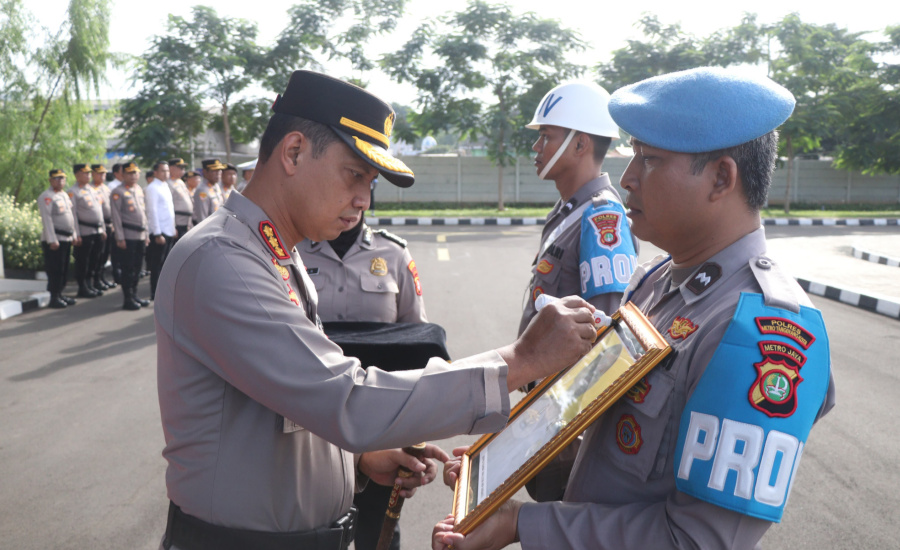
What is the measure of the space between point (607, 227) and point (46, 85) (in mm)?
15631

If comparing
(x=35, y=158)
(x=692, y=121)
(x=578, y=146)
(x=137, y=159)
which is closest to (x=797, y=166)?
(x=137, y=159)

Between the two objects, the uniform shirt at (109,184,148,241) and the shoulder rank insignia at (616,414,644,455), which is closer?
the shoulder rank insignia at (616,414,644,455)

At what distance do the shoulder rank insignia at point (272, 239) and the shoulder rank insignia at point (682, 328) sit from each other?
874 millimetres

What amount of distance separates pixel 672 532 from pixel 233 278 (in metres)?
0.96

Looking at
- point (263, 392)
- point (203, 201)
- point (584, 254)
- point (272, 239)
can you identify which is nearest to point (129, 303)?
point (203, 201)

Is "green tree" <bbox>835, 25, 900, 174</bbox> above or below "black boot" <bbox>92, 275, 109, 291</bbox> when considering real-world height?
above

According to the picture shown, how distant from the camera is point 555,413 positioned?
4.64ft

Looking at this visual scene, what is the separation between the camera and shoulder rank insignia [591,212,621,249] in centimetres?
265

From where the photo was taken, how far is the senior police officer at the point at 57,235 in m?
9.31

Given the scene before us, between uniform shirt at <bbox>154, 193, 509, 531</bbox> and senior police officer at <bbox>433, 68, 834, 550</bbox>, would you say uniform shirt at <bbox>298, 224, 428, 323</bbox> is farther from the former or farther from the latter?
senior police officer at <bbox>433, 68, 834, 550</bbox>

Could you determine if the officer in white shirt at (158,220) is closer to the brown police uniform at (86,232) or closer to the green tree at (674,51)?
the brown police uniform at (86,232)

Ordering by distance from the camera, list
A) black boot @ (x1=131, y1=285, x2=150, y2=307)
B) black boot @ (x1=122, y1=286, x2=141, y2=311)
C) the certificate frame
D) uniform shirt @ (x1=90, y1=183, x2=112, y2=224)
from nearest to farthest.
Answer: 1. the certificate frame
2. black boot @ (x1=122, y1=286, x2=141, y2=311)
3. black boot @ (x1=131, y1=285, x2=150, y2=307)
4. uniform shirt @ (x1=90, y1=183, x2=112, y2=224)

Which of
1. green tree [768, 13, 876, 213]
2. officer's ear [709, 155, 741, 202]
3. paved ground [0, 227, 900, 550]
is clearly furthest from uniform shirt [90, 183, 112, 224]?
green tree [768, 13, 876, 213]

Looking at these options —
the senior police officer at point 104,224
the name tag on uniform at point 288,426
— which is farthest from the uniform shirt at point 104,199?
the name tag on uniform at point 288,426
